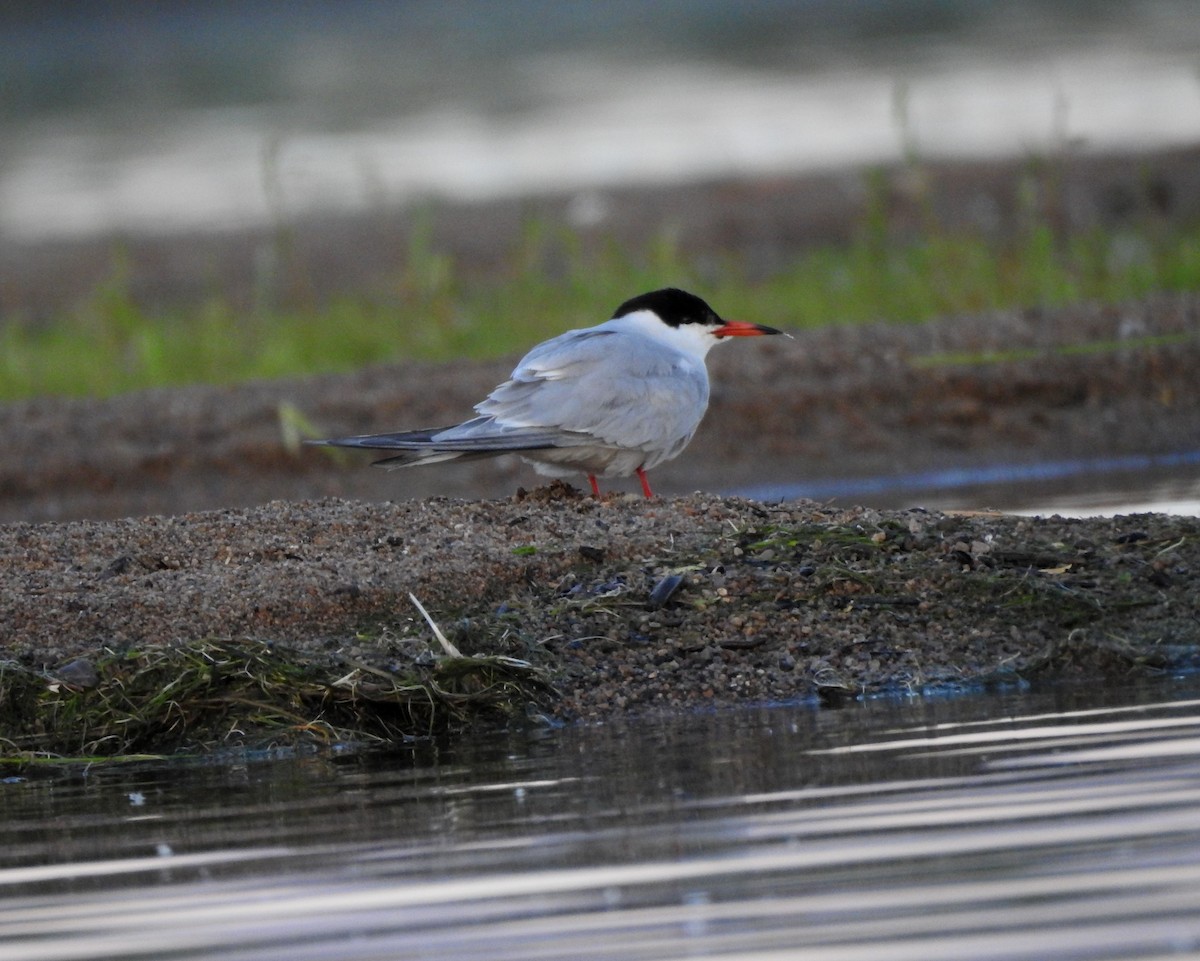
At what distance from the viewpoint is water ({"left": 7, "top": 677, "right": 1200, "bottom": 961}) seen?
3.13 metres

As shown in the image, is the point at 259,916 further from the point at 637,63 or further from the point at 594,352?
the point at 637,63

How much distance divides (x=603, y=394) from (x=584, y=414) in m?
0.10

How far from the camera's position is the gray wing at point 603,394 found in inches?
269

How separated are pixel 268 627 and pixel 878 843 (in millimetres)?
2449

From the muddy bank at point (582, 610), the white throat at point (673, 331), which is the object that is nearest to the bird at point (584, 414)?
the white throat at point (673, 331)

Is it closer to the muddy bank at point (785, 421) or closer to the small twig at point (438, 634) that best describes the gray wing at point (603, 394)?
the small twig at point (438, 634)

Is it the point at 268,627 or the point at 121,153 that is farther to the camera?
the point at 121,153

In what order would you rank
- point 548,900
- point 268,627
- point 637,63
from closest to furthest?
point 548,900 → point 268,627 → point 637,63

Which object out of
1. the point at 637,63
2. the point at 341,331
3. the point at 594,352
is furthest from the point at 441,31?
the point at 594,352

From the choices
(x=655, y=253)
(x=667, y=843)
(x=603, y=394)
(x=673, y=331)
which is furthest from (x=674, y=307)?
(x=655, y=253)

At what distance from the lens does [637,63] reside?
1201 inches

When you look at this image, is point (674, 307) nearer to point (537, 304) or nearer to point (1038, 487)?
point (1038, 487)

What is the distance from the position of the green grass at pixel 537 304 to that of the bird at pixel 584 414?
14.2 ft

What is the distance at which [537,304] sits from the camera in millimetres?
12102
